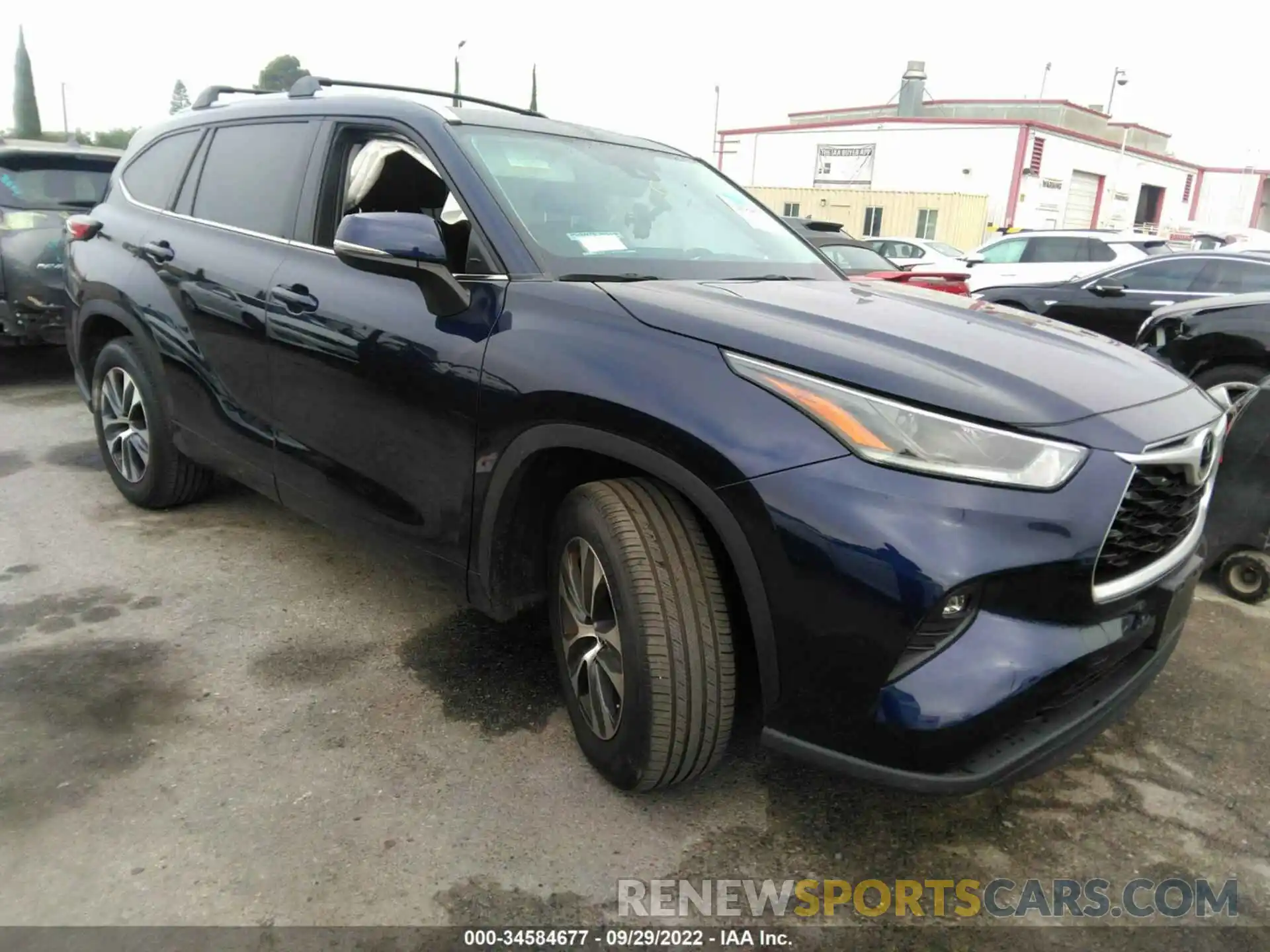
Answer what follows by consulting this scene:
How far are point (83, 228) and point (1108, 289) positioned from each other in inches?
299

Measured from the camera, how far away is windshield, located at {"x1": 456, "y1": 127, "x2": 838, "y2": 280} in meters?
2.62

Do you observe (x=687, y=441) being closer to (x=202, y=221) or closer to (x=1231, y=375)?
(x=202, y=221)

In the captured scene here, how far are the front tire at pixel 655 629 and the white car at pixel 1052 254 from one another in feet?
32.9

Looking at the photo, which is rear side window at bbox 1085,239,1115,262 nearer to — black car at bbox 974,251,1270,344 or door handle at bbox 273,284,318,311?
black car at bbox 974,251,1270,344

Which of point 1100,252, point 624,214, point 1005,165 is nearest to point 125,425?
point 624,214

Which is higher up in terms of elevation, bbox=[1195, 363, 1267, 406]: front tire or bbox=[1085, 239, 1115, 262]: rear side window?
bbox=[1085, 239, 1115, 262]: rear side window

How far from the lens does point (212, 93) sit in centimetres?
411

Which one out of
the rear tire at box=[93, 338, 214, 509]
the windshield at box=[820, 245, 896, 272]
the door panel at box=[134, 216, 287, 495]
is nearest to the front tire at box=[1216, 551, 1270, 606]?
the door panel at box=[134, 216, 287, 495]

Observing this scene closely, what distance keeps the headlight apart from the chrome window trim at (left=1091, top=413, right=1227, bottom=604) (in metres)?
0.16

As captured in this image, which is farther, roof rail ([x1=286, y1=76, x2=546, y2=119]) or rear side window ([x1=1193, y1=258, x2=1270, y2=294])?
rear side window ([x1=1193, y1=258, x2=1270, y2=294])

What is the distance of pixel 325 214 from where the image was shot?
10.0 ft

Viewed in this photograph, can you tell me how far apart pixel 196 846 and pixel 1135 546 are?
226 cm

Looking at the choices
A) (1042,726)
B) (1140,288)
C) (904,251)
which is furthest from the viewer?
Answer: (904,251)

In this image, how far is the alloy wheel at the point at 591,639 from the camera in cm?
224
